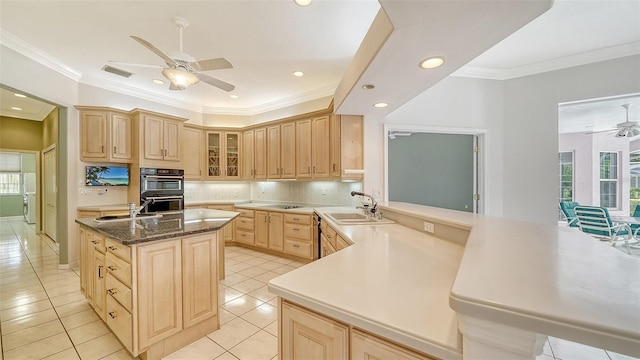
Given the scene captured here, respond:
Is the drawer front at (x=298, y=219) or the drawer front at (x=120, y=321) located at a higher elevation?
the drawer front at (x=298, y=219)

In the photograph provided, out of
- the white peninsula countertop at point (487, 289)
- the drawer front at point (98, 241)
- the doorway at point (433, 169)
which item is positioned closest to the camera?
the white peninsula countertop at point (487, 289)

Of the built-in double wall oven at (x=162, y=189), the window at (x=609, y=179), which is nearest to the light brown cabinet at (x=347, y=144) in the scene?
the built-in double wall oven at (x=162, y=189)

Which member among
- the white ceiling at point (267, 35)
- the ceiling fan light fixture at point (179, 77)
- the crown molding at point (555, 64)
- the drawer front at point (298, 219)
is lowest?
the drawer front at point (298, 219)

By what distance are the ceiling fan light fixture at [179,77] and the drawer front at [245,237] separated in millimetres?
2904

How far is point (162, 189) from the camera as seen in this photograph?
4191mm

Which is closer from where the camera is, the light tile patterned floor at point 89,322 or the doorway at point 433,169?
the light tile patterned floor at point 89,322

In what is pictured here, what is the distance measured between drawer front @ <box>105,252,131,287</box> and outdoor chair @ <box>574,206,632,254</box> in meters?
6.10

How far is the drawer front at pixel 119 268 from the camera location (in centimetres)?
170

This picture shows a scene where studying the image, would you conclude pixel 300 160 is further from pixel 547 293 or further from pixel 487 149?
pixel 547 293

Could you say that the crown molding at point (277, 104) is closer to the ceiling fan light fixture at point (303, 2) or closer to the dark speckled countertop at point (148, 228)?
the ceiling fan light fixture at point (303, 2)

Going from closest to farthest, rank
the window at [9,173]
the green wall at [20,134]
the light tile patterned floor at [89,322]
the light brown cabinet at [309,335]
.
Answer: the light brown cabinet at [309,335] < the light tile patterned floor at [89,322] < the green wall at [20,134] < the window at [9,173]

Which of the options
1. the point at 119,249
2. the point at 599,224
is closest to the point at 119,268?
the point at 119,249

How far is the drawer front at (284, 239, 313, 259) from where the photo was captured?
383 cm

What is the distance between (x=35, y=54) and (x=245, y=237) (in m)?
3.85
